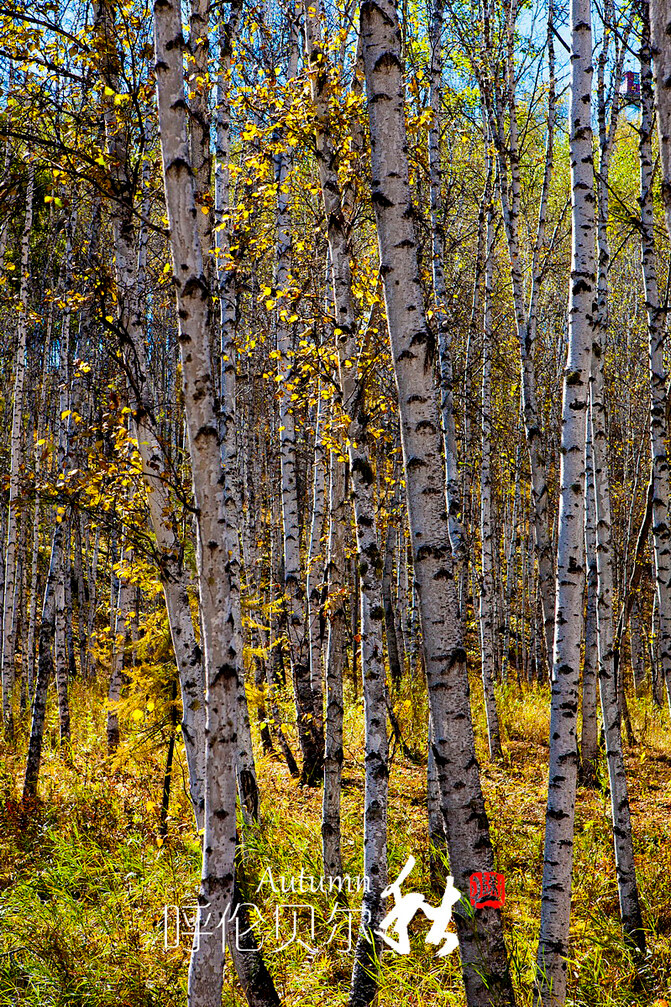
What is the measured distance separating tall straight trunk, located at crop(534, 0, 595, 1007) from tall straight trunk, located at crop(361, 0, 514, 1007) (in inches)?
30.2

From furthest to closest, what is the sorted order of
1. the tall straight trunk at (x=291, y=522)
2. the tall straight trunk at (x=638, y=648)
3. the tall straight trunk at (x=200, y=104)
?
the tall straight trunk at (x=638, y=648) < the tall straight trunk at (x=291, y=522) < the tall straight trunk at (x=200, y=104)

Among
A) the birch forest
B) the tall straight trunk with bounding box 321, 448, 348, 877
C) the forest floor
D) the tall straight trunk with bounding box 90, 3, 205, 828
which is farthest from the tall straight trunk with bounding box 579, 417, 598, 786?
the tall straight trunk with bounding box 90, 3, 205, 828

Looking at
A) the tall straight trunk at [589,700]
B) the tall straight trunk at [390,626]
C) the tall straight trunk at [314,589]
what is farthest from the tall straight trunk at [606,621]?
the tall straight trunk at [390,626]

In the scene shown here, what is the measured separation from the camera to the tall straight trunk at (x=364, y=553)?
167 inches

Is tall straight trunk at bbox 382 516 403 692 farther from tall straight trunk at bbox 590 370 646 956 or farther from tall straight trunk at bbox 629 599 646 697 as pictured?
tall straight trunk at bbox 590 370 646 956

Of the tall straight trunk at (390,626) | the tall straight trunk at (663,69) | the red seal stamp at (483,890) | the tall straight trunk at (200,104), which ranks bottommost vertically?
the red seal stamp at (483,890)

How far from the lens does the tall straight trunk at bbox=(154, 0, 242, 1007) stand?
297cm

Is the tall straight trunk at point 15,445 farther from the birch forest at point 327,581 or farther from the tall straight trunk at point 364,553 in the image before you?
the tall straight trunk at point 364,553

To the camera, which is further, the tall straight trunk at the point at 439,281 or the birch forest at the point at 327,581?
the tall straight trunk at the point at 439,281

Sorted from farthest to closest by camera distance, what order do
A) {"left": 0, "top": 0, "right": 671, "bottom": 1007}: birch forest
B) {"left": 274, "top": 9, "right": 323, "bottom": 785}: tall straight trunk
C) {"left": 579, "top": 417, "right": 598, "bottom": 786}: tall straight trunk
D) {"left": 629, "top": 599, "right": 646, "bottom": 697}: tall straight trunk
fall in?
{"left": 629, "top": 599, "right": 646, "bottom": 697}: tall straight trunk, {"left": 274, "top": 9, "right": 323, "bottom": 785}: tall straight trunk, {"left": 579, "top": 417, "right": 598, "bottom": 786}: tall straight trunk, {"left": 0, "top": 0, "right": 671, "bottom": 1007}: birch forest

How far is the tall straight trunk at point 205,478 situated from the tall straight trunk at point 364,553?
1.44 metres

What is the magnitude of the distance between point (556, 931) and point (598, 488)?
342 centimetres

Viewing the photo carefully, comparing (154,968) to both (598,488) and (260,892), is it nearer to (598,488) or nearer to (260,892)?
(260,892)

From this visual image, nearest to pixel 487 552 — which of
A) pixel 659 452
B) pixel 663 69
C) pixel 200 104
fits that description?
pixel 659 452
